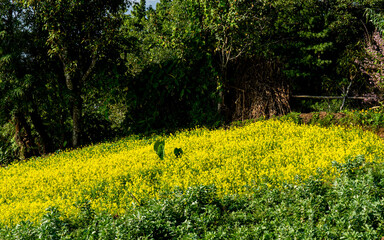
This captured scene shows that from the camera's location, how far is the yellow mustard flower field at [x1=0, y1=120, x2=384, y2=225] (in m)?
6.77

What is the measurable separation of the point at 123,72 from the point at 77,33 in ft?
7.41

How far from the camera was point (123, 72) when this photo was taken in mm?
13641

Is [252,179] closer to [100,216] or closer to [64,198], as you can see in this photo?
[100,216]

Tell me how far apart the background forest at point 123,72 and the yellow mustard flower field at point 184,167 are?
1948mm

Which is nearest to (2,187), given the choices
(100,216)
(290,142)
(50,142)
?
(50,142)

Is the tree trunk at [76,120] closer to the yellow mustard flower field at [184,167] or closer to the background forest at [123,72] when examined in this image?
the background forest at [123,72]

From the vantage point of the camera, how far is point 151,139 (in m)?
12.1

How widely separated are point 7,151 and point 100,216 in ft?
32.6

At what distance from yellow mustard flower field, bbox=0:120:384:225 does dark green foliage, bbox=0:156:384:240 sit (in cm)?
58

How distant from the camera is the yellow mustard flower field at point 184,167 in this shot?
6773 millimetres

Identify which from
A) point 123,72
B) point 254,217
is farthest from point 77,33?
point 254,217

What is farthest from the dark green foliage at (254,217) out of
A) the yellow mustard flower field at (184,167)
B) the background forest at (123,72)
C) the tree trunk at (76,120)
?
the tree trunk at (76,120)

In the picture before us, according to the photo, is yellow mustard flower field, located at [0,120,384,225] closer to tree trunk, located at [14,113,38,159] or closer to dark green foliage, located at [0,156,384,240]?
dark green foliage, located at [0,156,384,240]

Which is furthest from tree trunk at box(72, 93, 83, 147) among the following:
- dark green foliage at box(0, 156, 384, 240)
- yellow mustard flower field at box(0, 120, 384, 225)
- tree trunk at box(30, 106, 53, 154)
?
dark green foliage at box(0, 156, 384, 240)
